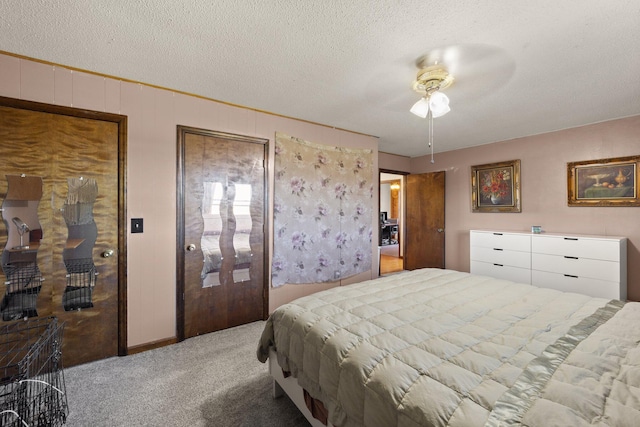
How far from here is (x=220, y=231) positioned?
286 cm

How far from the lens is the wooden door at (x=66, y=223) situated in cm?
199

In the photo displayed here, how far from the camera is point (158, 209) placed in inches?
99.6

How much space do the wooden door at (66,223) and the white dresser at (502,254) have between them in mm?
4610

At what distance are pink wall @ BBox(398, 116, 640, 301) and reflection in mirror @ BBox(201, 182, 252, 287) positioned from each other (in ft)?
10.7

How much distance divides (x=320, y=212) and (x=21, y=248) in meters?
2.81

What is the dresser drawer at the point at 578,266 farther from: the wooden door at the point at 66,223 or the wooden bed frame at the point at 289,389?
the wooden door at the point at 66,223

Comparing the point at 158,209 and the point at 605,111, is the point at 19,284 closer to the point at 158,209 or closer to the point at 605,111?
the point at 158,209

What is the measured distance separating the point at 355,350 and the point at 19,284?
259 centimetres

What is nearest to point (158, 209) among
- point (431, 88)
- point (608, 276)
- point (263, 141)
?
point (263, 141)

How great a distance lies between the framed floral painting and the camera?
414 centimetres

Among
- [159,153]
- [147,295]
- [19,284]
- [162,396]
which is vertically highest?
[159,153]

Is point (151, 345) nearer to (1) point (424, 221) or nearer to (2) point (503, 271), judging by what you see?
(2) point (503, 271)

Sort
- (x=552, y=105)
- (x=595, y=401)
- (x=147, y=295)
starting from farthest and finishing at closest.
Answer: (x=552, y=105)
(x=147, y=295)
(x=595, y=401)

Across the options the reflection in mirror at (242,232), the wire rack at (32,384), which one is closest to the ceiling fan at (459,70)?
the reflection in mirror at (242,232)
